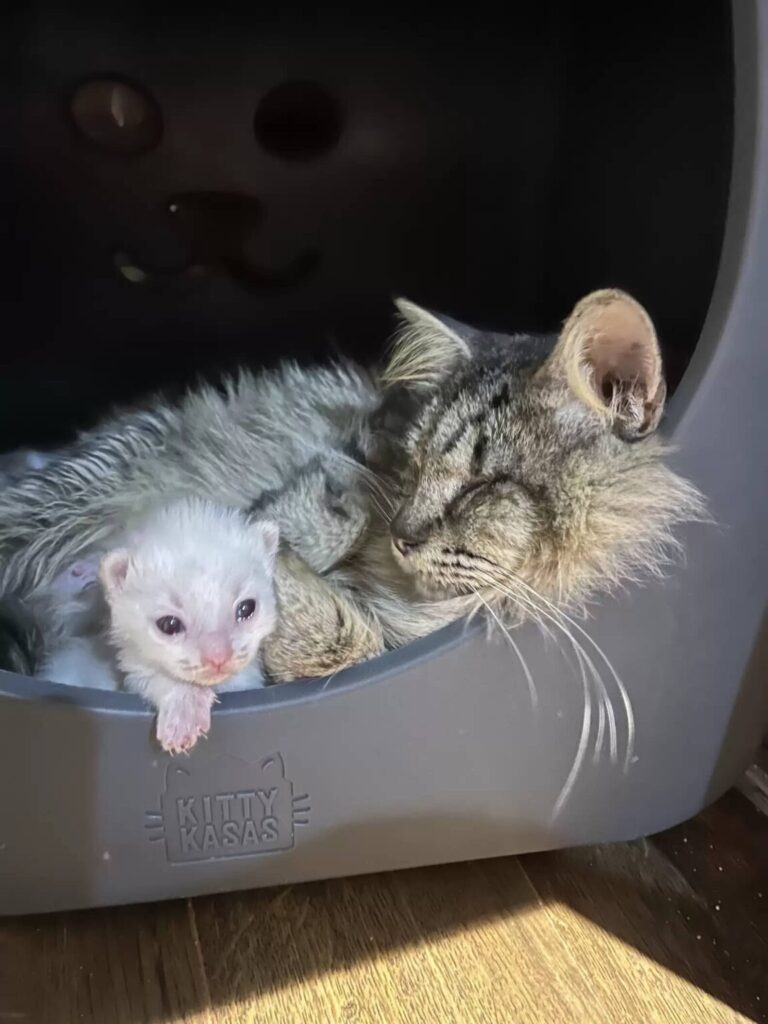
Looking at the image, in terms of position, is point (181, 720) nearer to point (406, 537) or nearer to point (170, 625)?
point (170, 625)

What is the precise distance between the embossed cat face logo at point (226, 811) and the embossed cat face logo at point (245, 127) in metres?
0.93

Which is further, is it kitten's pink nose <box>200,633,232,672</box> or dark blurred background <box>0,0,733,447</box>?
dark blurred background <box>0,0,733,447</box>

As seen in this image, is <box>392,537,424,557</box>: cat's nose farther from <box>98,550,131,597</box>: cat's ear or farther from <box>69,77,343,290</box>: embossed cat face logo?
<box>69,77,343,290</box>: embossed cat face logo

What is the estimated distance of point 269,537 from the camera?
1000mm

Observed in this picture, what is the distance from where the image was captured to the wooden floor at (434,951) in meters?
0.93

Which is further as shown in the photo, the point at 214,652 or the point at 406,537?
the point at 406,537

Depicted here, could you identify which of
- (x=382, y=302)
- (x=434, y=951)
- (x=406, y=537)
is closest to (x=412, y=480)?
(x=406, y=537)

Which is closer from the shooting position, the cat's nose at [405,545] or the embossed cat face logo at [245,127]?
the cat's nose at [405,545]

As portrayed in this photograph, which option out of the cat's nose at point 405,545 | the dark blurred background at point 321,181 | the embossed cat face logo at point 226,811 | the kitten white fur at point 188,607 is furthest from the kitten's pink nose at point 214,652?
the dark blurred background at point 321,181

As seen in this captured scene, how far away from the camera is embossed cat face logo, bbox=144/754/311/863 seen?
933mm

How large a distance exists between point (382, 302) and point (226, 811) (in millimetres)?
994

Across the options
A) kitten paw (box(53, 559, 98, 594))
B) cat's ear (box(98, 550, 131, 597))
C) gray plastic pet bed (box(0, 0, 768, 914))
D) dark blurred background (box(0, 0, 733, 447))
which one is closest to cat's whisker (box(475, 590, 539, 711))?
gray plastic pet bed (box(0, 0, 768, 914))

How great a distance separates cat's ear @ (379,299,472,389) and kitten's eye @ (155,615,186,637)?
1.29 feet

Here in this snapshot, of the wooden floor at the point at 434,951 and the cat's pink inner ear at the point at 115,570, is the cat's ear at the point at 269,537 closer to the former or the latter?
the cat's pink inner ear at the point at 115,570
